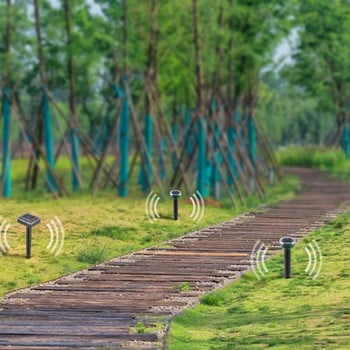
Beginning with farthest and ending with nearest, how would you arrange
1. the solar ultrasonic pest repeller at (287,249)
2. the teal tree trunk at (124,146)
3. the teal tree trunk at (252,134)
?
the teal tree trunk at (252,134), the teal tree trunk at (124,146), the solar ultrasonic pest repeller at (287,249)

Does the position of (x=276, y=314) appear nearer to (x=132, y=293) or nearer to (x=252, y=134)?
(x=132, y=293)

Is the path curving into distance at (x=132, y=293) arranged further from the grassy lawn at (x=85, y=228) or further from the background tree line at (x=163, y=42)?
the background tree line at (x=163, y=42)

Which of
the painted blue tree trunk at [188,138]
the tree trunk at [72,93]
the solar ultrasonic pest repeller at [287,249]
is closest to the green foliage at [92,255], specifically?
the solar ultrasonic pest repeller at [287,249]

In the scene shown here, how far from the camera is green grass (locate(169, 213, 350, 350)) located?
38.7 feet

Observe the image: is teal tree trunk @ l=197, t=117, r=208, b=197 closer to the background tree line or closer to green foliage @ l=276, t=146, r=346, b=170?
the background tree line

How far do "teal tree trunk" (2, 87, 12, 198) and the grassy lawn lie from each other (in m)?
0.44

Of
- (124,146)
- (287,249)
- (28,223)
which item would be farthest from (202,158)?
(287,249)

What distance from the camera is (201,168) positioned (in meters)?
32.8

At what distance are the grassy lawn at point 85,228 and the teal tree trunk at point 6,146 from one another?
44 centimetres

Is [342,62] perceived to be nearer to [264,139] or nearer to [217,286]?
[264,139]

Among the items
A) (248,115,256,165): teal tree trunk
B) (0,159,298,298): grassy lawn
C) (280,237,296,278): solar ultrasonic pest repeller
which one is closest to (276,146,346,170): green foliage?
(248,115,256,165): teal tree trunk

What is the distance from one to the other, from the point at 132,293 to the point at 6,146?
17.2 meters

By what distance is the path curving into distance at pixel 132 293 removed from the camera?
39.4ft

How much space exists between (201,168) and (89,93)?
1011 inches
